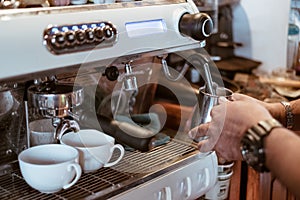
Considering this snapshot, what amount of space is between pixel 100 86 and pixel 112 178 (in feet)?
1.04

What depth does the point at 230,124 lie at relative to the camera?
2.93ft

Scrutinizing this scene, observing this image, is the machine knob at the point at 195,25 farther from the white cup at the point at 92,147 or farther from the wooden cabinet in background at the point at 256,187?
the wooden cabinet in background at the point at 256,187

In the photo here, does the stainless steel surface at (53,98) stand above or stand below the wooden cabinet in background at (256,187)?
above

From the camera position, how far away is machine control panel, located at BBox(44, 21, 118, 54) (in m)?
0.79

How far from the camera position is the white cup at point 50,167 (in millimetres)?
849

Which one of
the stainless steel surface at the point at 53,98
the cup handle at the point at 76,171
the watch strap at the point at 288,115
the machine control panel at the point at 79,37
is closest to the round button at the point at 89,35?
the machine control panel at the point at 79,37

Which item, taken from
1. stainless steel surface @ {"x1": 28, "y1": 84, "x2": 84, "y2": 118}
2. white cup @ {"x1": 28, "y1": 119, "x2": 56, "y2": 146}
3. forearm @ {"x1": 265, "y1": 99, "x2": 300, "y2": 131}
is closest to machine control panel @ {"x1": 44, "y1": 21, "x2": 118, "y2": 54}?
stainless steel surface @ {"x1": 28, "y1": 84, "x2": 84, "y2": 118}

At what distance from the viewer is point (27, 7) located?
85cm

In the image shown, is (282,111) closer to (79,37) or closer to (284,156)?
(284,156)

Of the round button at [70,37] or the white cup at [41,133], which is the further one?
the white cup at [41,133]

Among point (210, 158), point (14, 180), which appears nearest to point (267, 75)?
point (210, 158)

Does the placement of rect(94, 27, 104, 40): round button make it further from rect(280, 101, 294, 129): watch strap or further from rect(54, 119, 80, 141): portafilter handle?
rect(280, 101, 294, 129): watch strap

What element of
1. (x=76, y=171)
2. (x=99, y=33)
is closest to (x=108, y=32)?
(x=99, y=33)

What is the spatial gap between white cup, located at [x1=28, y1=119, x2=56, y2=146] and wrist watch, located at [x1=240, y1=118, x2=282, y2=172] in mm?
413
